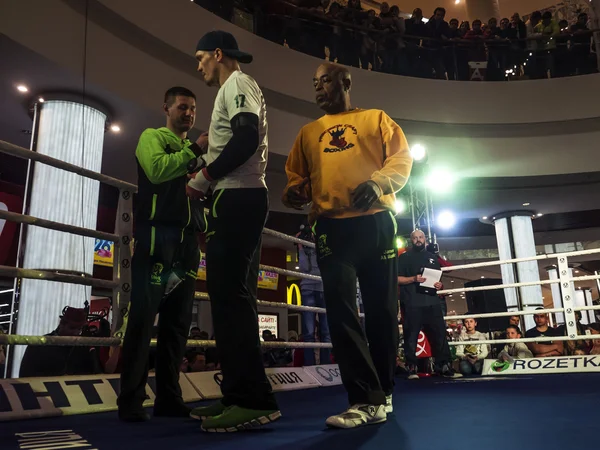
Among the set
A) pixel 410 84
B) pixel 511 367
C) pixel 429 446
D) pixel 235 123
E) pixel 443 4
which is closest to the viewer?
pixel 429 446

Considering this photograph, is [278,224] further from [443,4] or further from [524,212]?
[443,4]

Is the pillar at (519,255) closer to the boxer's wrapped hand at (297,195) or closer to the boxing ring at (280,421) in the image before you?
the boxing ring at (280,421)

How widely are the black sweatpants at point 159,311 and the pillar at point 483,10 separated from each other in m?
12.4

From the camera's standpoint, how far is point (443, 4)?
13.7 m

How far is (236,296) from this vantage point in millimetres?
1522

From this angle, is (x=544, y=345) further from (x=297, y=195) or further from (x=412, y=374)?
(x=297, y=195)

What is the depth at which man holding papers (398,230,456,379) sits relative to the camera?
417cm

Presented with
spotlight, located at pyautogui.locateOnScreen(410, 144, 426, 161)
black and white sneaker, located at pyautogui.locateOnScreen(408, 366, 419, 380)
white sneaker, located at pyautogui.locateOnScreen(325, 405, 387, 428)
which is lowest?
black and white sneaker, located at pyautogui.locateOnScreen(408, 366, 419, 380)

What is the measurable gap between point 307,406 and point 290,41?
20.7ft

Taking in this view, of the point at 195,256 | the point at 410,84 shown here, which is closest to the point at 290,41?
the point at 410,84

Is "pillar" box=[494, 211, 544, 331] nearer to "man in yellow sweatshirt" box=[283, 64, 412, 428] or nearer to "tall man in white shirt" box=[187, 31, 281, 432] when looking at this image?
"man in yellow sweatshirt" box=[283, 64, 412, 428]

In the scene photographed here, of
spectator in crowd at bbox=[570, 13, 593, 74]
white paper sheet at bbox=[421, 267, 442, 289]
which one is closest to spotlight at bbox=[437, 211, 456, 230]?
spectator in crowd at bbox=[570, 13, 593, 74]

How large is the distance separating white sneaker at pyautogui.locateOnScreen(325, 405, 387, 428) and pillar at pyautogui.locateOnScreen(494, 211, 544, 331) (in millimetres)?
9017

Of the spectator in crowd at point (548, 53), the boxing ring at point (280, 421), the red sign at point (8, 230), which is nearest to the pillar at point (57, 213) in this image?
the red sign at point (8, 230)
